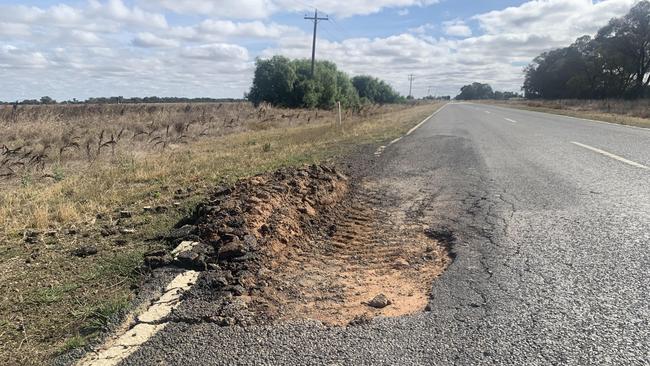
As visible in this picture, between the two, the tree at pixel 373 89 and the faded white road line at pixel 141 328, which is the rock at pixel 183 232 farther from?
the tree at pixel 373 89

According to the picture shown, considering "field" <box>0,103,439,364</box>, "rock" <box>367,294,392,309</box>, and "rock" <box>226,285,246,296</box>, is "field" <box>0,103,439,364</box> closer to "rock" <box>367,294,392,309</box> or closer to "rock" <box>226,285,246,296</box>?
"rock" <box>226,285,246,296</box>

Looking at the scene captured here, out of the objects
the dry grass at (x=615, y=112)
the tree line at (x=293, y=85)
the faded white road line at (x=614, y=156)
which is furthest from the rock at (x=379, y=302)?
the tree line at (x=293, y=85)

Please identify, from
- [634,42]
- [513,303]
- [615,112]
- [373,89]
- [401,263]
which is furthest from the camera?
[373,89]

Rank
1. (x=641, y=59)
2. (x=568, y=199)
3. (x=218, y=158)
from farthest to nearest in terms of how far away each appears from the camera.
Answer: (x=641, y=59) → (x=218, y=158) → (x=568, y=199)

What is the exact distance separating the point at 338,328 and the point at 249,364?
1.99ft

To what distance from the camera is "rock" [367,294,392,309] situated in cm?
308

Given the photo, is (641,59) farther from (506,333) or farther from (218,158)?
(506,333)

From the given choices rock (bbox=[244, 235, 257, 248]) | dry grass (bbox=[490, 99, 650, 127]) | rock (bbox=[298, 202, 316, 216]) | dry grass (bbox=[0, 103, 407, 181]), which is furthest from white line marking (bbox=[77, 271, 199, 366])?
dry grass (bbox=[490, 99, 650, 127])

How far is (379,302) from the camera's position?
311cm

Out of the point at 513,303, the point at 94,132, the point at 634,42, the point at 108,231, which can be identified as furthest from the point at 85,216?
the point at 634,42

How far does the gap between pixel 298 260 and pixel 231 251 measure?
58 cm

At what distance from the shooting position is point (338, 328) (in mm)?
2762

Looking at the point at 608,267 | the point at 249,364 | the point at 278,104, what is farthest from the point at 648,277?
the point at 278,104

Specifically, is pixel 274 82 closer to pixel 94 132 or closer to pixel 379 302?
pixel 94 132
